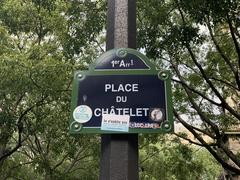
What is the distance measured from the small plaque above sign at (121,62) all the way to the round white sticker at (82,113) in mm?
233

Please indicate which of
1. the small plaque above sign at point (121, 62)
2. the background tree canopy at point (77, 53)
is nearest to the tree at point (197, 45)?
the background tree canopy at point (77, 53)

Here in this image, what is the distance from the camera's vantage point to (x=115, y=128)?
1.91 m

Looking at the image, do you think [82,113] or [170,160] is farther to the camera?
[170,160]

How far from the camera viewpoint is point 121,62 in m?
2.10

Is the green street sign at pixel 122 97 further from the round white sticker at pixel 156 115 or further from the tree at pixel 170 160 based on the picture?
the tree at pixel 170 160

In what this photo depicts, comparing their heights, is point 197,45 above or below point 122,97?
above

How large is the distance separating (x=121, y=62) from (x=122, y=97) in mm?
215

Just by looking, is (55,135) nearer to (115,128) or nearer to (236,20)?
(236,20)

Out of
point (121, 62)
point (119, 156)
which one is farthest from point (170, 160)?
point (119, 156)

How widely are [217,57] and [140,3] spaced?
3.67 metres

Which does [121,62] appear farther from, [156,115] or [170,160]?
[170,160]

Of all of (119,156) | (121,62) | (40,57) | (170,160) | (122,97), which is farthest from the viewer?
(170,160)

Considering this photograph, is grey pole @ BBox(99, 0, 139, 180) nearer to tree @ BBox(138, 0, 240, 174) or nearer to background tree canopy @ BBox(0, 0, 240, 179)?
tree @ BBox(138, 0, 240, 174)

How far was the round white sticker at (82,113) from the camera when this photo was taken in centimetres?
198
